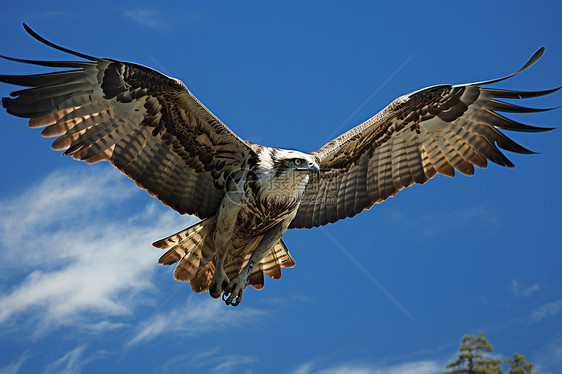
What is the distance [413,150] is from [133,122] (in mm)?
3838

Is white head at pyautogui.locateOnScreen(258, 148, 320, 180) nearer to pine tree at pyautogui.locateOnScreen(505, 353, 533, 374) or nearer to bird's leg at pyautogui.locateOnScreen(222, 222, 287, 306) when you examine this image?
bird's leg at pyautogui.locateOnScreen(222, 222, 287, 306)

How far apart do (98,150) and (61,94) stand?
0.76 metres

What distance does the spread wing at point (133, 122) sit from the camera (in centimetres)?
839

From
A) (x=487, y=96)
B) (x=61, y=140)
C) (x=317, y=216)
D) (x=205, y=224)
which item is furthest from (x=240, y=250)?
(x=487, y=96)

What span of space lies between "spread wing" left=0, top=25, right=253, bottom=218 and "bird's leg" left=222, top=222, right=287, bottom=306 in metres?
0.88

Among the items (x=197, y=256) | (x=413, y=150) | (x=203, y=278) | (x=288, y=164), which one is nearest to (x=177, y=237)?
(x=197, y=256)

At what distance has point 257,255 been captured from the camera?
918cm

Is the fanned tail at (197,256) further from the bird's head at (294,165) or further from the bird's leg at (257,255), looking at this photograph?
the bird's head at (294,165)

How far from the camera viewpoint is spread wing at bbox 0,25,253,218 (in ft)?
27.5

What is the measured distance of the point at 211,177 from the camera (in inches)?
368

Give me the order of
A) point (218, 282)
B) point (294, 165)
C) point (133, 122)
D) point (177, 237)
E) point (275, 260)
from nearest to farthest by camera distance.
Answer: point (294, 165) → point (133, 122) → point (218, 282) → point (177, 237) → point (275, 260)

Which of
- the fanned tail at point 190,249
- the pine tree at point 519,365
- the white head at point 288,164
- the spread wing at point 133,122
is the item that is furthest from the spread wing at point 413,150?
the pine tree at point 519,365

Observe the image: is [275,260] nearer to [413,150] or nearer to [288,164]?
[288,164]

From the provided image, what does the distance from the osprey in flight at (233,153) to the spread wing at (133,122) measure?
0.01 metres
